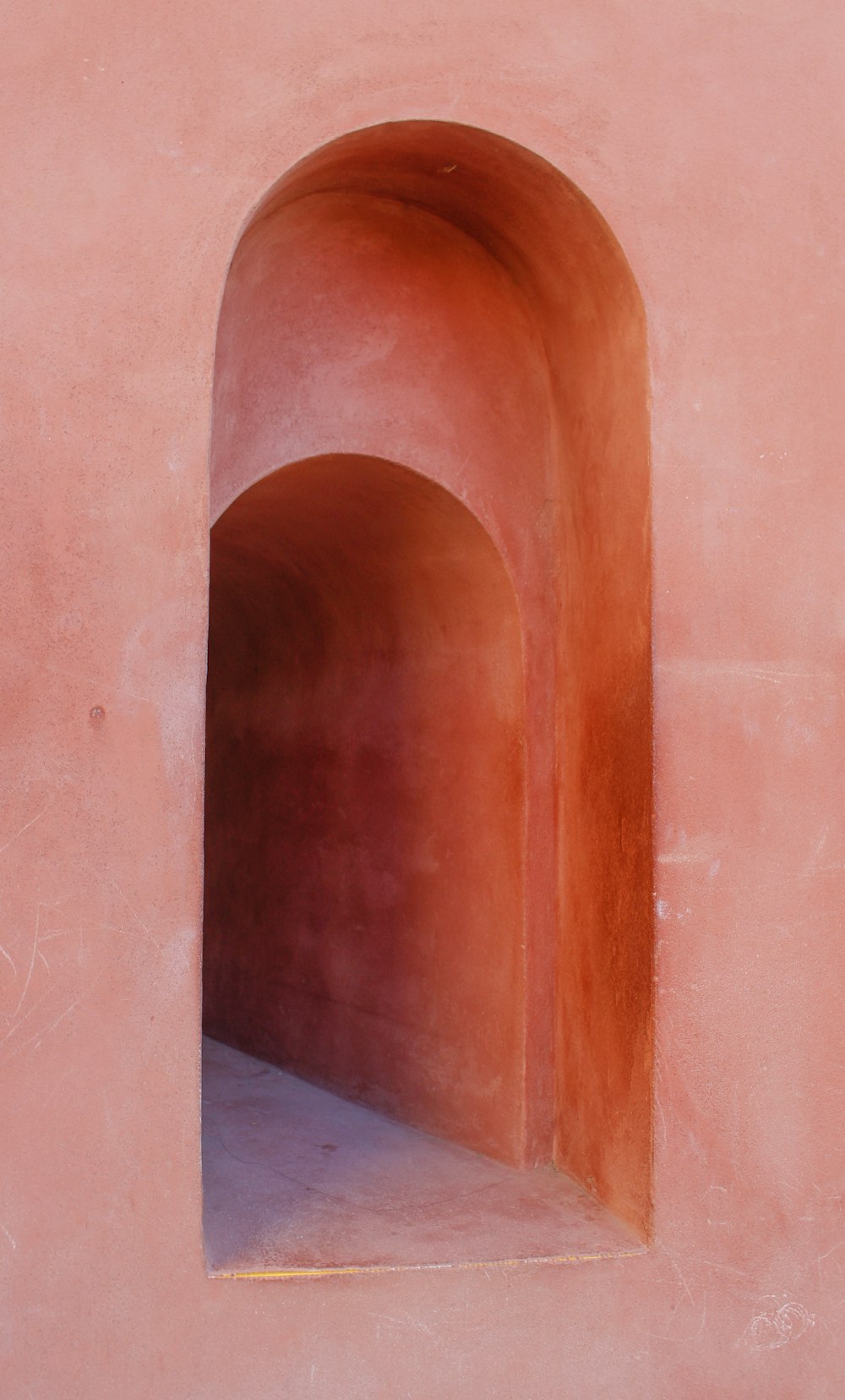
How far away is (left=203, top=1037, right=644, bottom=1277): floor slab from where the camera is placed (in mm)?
4047

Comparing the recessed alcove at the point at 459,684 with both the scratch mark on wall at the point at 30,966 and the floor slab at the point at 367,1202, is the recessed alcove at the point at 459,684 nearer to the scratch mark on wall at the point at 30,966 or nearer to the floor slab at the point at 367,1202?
the floor slab at the point at 367,1202

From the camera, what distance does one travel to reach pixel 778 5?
14.8ft

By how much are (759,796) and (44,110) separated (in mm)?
3278

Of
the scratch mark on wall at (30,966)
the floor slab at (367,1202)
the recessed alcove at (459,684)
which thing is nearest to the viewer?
the scratch mark on wall at (30,966)

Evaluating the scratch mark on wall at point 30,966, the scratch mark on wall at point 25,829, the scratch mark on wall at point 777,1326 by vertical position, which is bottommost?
the scratch mark on wall at point 777,1326

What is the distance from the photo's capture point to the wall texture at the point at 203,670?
11.9 ft

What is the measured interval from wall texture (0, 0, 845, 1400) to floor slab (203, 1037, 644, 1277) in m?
0.13

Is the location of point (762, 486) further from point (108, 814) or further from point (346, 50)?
point (108, 814)

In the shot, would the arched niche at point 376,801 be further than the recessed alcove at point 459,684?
Yes

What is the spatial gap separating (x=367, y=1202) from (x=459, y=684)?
2229 mm

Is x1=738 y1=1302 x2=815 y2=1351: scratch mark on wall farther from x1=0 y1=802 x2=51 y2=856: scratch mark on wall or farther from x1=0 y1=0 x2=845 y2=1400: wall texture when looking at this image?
x1=0 y1=802 x2=51 y2=856: scratch mark on wall

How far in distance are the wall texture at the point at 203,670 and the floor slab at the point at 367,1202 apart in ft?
0.42

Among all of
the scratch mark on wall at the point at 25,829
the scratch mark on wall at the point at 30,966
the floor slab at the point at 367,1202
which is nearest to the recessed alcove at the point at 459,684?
the floor slab at the point at 367,1202

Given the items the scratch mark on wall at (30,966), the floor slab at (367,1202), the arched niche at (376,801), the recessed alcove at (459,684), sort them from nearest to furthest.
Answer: the scratch mark on wall at (30,966) < the floor slab at (367,1202) < the recessed alcove at (459,684) < the arched niche at (376,801)
